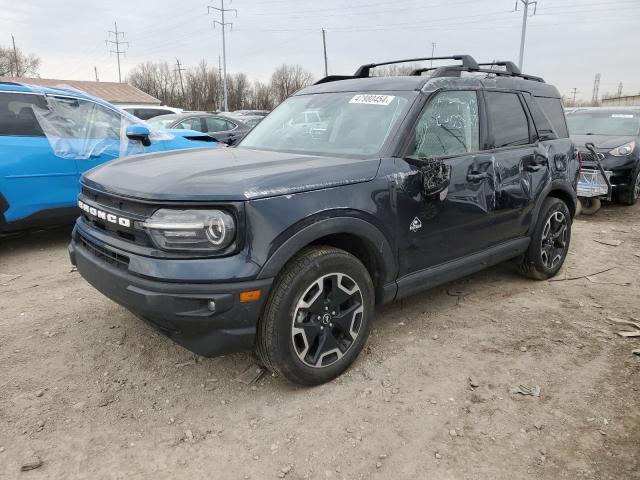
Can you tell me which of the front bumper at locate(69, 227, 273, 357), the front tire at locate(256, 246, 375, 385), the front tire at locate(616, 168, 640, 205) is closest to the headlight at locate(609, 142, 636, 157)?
the front tire at locate(616, 168, 640, 205)

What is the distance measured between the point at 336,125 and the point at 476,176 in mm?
1076


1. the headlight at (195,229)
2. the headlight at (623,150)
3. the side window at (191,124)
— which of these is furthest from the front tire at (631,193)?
the side window at (191,124)

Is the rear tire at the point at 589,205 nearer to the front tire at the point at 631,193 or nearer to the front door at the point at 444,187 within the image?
the front tire at the point at 631,193

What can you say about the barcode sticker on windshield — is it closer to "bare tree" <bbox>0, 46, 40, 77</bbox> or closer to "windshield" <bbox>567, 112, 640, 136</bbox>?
"windshield" <bbox>567, 112, 640, 136</bbox>

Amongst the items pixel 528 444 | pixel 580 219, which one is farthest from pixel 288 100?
pixel 580 219

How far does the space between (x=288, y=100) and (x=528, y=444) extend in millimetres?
3130

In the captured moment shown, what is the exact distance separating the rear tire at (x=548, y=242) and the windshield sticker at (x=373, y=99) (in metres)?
1.92

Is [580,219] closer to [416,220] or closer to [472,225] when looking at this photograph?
[472,225]

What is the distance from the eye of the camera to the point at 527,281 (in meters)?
4.71

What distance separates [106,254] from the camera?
2.74 m

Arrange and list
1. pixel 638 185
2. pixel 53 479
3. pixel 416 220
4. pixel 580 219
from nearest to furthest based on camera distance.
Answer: pixel 53 479
pixel 416 220
pixel 580 219
pixel 638 185

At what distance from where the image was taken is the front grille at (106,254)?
2596 mm

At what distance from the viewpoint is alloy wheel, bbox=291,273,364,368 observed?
2.71 meters

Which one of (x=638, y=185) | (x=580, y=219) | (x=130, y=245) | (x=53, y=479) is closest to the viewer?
(x=53, y=479)
